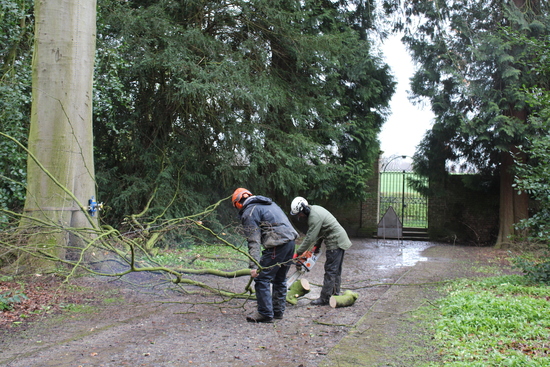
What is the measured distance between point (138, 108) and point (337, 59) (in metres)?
5.92

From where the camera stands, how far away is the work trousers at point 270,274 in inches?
218

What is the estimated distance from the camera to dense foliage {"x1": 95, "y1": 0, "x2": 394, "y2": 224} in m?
10.3

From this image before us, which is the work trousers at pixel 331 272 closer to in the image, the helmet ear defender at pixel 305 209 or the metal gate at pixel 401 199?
the helmet ear defender at pixel 305 209

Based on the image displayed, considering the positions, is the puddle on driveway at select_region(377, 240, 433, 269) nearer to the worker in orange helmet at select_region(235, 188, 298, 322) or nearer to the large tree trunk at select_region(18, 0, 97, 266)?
the worker in orange helmet at select_region(235, 188, 298, 322)

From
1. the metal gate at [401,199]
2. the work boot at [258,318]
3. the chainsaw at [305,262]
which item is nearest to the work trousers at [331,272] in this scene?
the chainsaw at [305,262]

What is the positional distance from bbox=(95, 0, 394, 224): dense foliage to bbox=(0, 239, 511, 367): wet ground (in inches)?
183

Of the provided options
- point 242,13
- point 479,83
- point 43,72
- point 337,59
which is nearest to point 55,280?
point 43,72

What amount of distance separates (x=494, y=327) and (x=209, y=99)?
825 cm

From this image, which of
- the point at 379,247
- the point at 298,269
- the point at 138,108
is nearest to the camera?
the point at 298,269

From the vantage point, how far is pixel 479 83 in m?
13.3

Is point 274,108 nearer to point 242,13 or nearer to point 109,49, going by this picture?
point 242,13

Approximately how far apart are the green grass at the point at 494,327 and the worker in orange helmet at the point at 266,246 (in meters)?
1.90

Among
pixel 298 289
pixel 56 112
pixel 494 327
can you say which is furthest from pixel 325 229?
pixel 56 112

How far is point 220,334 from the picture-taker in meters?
4.99
